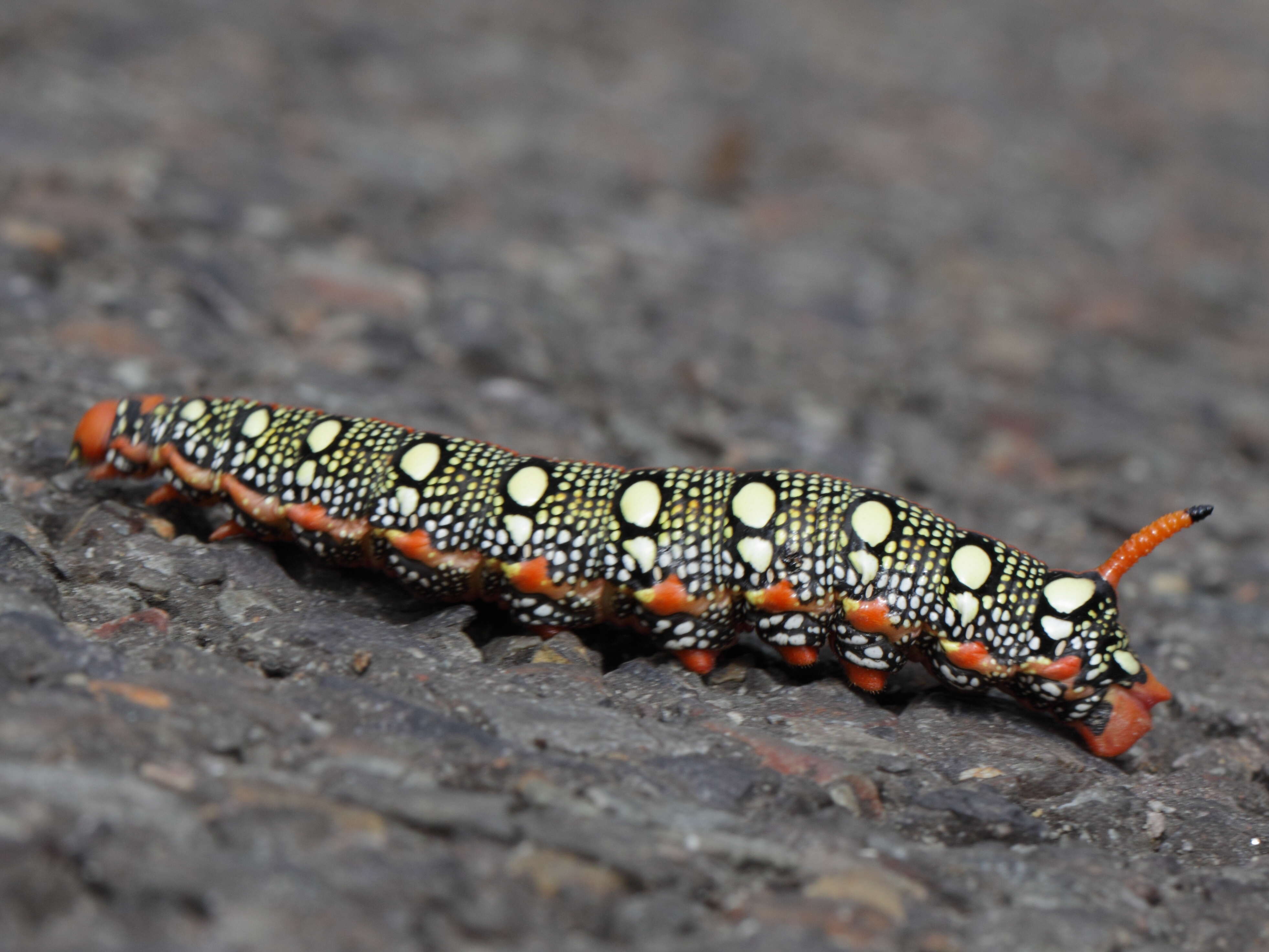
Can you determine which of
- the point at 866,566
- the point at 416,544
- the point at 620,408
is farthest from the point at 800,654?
the point at 620,408

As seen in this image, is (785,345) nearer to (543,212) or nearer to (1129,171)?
(543,212)

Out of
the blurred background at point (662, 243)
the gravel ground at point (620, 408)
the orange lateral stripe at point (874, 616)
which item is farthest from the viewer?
the blurred background at point (662, 243)

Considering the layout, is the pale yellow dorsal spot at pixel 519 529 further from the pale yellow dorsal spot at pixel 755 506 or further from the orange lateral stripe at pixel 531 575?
the pale yellow dorsal spot at pixel 755 506

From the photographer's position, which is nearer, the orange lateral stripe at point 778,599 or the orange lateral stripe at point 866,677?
the orange lateral stripe at point 778,599

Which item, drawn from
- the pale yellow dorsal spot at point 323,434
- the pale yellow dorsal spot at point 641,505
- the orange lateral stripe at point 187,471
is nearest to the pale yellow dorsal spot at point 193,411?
the orange lateral stripe at point 187,471

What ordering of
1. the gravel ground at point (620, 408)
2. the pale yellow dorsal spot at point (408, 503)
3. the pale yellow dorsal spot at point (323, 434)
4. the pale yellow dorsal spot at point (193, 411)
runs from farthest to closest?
the pale yellow dorsal spot at point (193, 411) → the pale yellow dorsal spot at point (323, 434) → the pale yellow dorsal spot at point (408, 503) → the gravel ground at point (620, 408)

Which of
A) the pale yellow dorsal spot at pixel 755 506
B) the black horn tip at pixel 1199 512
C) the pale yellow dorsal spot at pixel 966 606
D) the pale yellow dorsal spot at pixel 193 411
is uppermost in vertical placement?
the black horn tip at pixel 1199 512

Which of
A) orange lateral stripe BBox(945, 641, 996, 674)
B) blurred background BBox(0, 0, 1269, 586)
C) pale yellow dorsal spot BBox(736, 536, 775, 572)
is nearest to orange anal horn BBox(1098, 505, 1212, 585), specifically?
orange lateral stripe BBox(945, 641, 996, 674)

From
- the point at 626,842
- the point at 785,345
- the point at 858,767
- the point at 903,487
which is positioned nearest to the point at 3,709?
the point at 626,842

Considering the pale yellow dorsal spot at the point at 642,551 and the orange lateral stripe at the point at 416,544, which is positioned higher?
the pale yellow dorsal spot at the point at 642,551
